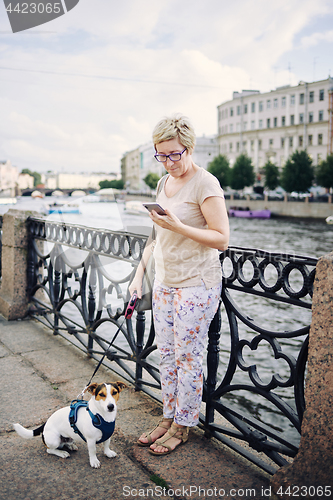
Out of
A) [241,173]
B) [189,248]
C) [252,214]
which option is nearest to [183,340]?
[189,248]

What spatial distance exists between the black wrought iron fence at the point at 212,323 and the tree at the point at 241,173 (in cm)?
5588

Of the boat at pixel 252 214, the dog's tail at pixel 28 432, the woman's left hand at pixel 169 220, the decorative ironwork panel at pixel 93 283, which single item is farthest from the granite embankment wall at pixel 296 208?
the dog's tail at pixel 28 432

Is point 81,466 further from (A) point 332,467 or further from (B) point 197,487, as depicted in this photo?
(A) point 332,467

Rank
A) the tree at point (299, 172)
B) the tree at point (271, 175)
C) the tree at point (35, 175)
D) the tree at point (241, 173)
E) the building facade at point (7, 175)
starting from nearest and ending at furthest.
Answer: the tree at point (299, 172)
the tree at point (271, 175)
the tree at point (241, 173)
the building facade at point (7, 175)
the tree at point (35, 175)

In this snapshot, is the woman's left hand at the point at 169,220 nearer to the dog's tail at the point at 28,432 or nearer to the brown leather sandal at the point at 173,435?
the brown leather sandal at the point at 173,435

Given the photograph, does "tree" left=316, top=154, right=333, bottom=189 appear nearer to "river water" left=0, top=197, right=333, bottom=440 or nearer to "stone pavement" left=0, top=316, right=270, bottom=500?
"river water" left=0, top=197, right=333, bottom=440

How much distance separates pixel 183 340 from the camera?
229cm

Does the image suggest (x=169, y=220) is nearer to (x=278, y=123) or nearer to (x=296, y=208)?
(x=296, y=208)

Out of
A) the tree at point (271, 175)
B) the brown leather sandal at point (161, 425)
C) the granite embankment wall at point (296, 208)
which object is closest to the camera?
the brown leather sandal at point (161, 425)

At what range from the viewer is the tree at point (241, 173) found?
60.4 m

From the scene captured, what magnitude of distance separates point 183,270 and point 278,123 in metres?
75.2

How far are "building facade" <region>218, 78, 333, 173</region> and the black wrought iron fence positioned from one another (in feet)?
206

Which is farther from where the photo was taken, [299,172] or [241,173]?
[241,173]

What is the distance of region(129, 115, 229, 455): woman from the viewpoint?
2.12 metres
